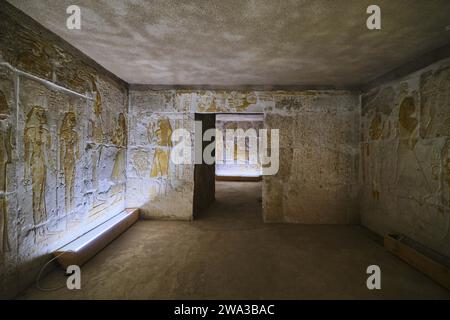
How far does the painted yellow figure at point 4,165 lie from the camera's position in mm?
1906

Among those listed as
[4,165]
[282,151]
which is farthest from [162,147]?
[4,165]

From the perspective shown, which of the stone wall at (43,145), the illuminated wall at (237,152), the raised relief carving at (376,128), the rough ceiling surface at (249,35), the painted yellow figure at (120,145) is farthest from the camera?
the illuminated wall at (237,152)

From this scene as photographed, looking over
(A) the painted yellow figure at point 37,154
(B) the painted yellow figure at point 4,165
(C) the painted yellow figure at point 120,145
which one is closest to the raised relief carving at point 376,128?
(C) the painted yellow figure at point 120,145

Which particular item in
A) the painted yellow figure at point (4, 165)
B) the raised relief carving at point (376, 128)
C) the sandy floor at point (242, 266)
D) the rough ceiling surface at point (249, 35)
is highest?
the rough ceiling surface at point (249, 35)

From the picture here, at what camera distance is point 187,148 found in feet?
14.3

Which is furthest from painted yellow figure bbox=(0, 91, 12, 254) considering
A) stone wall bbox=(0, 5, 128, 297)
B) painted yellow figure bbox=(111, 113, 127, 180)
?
painted yellow figure bbox=(111, 113, 127, 180)

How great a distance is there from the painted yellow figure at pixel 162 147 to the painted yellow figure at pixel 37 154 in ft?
6.61

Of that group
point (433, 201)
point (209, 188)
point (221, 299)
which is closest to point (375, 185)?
point (433, 201)

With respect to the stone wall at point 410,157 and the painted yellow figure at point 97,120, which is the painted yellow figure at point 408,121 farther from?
the painted yellow figure at point 97,120

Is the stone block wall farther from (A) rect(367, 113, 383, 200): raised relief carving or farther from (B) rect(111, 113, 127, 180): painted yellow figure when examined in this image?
(A) rect(367, 113, 383, 200): raised relief carving

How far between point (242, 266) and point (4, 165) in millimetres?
2626

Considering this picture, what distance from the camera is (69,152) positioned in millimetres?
2771

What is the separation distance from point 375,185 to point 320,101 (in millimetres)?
1806

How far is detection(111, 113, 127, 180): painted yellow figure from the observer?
3.93 metres
